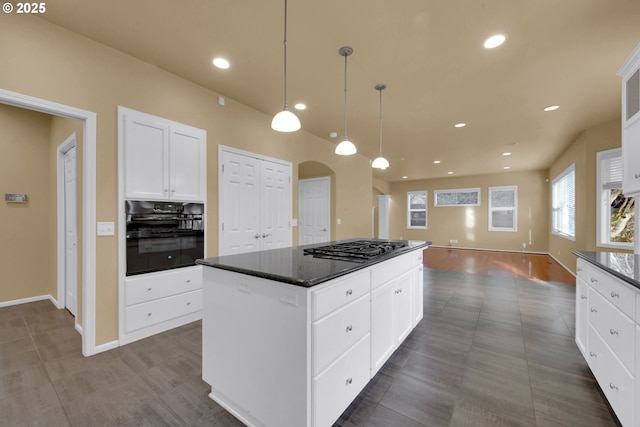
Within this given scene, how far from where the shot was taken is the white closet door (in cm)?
345

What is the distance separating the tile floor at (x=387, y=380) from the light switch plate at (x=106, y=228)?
3.53 ft

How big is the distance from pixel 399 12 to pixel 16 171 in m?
5.03

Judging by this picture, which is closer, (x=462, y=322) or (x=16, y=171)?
(x=462, y=322)

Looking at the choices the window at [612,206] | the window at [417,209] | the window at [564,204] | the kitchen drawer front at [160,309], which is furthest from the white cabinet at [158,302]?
the window at [417,209]

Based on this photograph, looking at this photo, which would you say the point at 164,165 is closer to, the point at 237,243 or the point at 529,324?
the point at 237,243

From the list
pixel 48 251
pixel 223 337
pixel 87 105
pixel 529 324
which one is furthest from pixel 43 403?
pixel 529 324

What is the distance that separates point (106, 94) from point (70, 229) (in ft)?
6.13

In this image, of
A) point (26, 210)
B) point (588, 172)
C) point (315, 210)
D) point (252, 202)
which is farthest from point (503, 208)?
point (26, 210)

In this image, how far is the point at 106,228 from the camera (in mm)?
2455

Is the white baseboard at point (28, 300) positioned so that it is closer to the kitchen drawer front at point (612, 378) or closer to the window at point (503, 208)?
the kitchen drawer front at point (612, 378)

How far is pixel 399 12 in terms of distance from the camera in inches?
79.9

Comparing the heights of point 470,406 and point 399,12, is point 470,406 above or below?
below

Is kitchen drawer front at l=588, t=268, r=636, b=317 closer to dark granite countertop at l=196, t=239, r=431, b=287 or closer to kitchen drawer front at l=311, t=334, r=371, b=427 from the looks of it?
dark granite countertop at l=196, t=239, r=431, b=287

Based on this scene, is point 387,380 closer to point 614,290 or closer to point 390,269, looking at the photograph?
point 390,269
